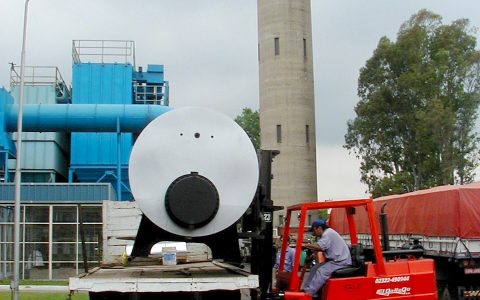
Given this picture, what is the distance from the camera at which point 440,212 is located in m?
15.5

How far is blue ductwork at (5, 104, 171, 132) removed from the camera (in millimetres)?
33469

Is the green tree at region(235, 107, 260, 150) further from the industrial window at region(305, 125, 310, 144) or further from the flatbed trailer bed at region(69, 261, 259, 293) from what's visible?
the flatbed trailer bed at region(69, 261, 259, 293)

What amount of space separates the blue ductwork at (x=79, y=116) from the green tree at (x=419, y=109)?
18.4m

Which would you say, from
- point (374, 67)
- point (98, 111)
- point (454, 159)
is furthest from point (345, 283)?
point (374, 67)

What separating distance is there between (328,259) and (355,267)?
1.21ft

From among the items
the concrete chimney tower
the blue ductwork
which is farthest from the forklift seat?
the concrete chimney tower

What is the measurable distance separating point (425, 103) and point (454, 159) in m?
4.62

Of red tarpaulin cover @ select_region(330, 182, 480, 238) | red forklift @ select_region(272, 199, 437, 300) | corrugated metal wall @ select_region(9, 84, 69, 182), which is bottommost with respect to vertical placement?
red forklift @ select_region(272, 199, 437, 300)

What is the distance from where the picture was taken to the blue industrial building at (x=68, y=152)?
29734 millimetres

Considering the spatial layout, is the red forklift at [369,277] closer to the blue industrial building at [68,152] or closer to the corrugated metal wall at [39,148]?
the blue industrial building at [68,152]

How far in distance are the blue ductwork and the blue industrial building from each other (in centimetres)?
5

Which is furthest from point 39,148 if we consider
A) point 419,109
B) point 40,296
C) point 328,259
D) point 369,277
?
point 369,277

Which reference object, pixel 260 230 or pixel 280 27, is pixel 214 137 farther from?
pixel 280 27

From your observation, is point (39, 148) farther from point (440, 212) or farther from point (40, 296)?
point (440, 212)
